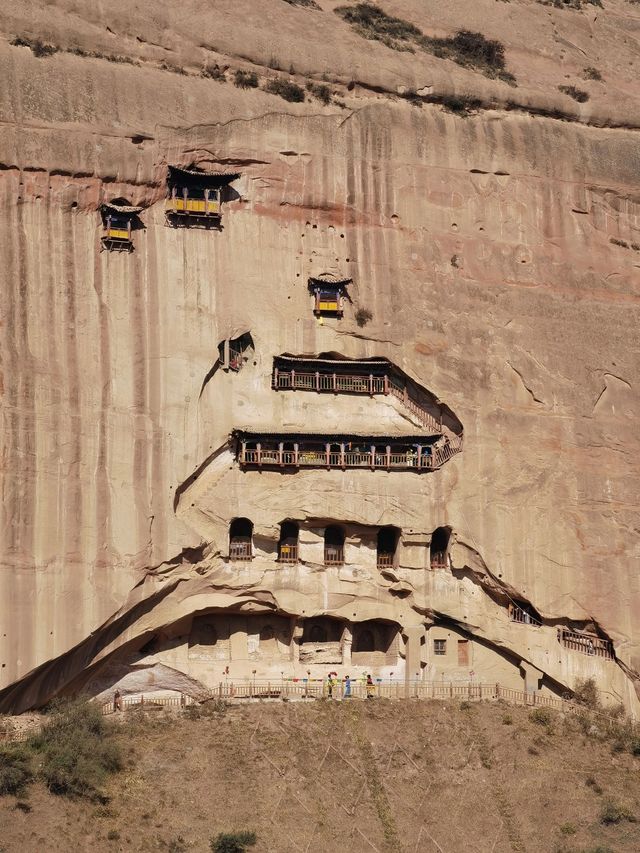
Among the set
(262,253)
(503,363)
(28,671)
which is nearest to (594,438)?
(503,363)

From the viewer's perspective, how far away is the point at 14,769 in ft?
114

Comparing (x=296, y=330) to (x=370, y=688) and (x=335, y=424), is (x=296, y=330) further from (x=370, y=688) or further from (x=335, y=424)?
(x=370, y=688)

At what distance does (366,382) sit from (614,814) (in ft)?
49.4

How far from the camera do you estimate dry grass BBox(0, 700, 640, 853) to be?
3478cm

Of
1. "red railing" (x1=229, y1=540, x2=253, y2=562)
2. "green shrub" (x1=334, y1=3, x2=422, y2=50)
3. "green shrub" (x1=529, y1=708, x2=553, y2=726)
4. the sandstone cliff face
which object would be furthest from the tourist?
"green shrub" (x1=334, y1=3, x2=422, y2=50)

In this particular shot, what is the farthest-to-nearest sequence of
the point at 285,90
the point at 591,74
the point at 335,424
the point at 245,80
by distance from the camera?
1. the point at 591,74
2. the point at 285,90
3. the point at 245,80
4. the point at 335,424

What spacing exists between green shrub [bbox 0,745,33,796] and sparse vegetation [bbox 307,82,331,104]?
22015 millimetres

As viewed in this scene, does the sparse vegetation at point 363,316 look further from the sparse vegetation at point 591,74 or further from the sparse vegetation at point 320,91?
the sparse vegetation at point 591,74

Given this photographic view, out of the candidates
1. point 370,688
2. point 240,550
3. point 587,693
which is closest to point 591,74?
point 240,550

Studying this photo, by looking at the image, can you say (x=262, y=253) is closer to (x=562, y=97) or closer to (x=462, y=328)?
(x=462, y=328)

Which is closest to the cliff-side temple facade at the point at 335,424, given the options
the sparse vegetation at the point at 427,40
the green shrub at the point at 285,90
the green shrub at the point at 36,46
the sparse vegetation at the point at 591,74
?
the green shrub at the point at 285,90

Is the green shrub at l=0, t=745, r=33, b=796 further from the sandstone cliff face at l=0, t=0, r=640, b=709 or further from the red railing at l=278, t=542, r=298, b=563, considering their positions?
the red railing at l=278, t=542, r=298, b=563

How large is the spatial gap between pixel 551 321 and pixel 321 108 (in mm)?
9834

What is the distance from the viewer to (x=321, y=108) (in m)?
45.4
